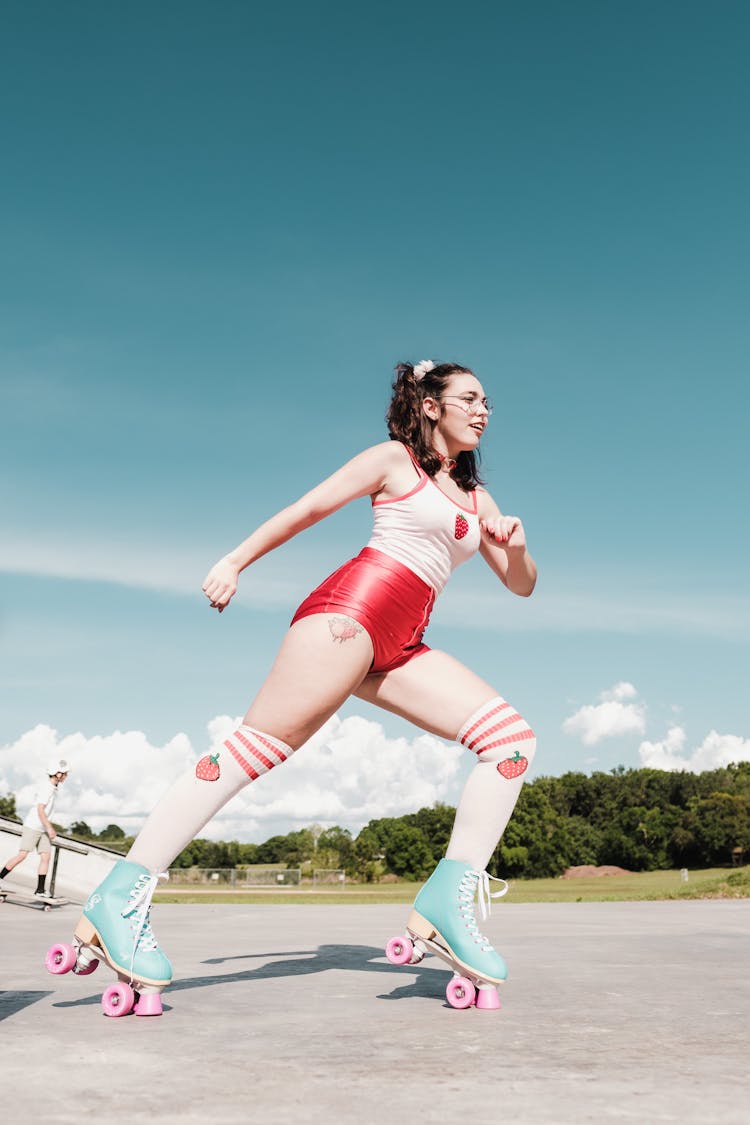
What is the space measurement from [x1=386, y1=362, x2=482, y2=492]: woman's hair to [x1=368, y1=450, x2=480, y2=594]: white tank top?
5.9 inches

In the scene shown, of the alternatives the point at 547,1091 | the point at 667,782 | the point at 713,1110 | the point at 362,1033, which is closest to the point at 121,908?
the point at 362,1033

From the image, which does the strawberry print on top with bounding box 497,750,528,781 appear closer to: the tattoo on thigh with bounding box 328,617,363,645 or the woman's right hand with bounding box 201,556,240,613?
the tattoo on thigh with bounding box 328,617,363,645

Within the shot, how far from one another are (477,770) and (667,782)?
83.1 metres

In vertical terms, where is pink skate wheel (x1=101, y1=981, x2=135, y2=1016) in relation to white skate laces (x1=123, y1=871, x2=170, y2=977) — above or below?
below

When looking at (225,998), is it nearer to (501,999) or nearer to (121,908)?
(121,908)

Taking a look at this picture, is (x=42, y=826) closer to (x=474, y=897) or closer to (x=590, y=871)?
(x=474, y=897)

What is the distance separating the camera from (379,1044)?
253 centimetres

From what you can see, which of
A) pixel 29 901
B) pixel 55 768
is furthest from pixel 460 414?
pixel 29 901

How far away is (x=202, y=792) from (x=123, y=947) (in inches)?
20.9

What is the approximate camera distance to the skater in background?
10.9 metres

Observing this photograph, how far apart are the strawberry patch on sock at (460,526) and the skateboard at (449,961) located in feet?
4.57

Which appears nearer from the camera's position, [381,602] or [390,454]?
[381,602]

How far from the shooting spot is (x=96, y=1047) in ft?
8.19

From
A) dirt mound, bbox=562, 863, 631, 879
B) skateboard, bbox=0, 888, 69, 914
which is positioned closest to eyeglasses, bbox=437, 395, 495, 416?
skateboard, bbox=0, 888, 69, 914
